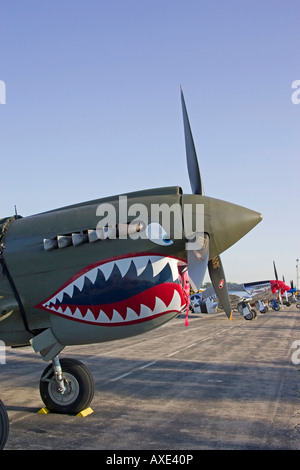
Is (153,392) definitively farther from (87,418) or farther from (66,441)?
(66,441)

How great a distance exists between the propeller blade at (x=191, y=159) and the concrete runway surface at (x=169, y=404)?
12.1 feet

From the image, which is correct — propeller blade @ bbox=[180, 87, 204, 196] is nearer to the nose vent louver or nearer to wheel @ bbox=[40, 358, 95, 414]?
the nose vent louver

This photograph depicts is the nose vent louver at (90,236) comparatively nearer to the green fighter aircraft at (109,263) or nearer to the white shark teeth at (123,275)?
the green fighter aircraft at (109,263)

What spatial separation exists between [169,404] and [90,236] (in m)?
3.68

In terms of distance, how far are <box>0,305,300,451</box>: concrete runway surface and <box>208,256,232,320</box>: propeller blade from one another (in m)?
1.85

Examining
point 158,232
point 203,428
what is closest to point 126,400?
point 203,428

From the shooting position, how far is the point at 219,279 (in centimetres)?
733

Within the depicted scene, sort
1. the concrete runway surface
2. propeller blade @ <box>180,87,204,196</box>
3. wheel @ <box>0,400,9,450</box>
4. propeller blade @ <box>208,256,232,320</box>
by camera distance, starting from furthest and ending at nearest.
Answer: propeller blade @ <box>208,256,232,320</box> → propeller blade @ <box>180,87,204,196</box> → the concrete runway surface → wheel @ <box>0,400,9,450</box>

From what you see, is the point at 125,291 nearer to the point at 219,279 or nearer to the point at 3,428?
the point at 219,279

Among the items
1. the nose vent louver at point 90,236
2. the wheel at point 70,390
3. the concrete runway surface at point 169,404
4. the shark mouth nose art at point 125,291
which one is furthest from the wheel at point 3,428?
the nose vent louver at point 90,236

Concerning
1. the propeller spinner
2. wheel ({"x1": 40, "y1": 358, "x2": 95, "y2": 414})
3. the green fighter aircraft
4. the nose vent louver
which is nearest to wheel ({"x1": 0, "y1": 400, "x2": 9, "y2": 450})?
the green fighter aircraft

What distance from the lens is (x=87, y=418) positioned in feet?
21.9

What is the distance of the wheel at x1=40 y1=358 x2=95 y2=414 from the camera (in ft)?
22.7
